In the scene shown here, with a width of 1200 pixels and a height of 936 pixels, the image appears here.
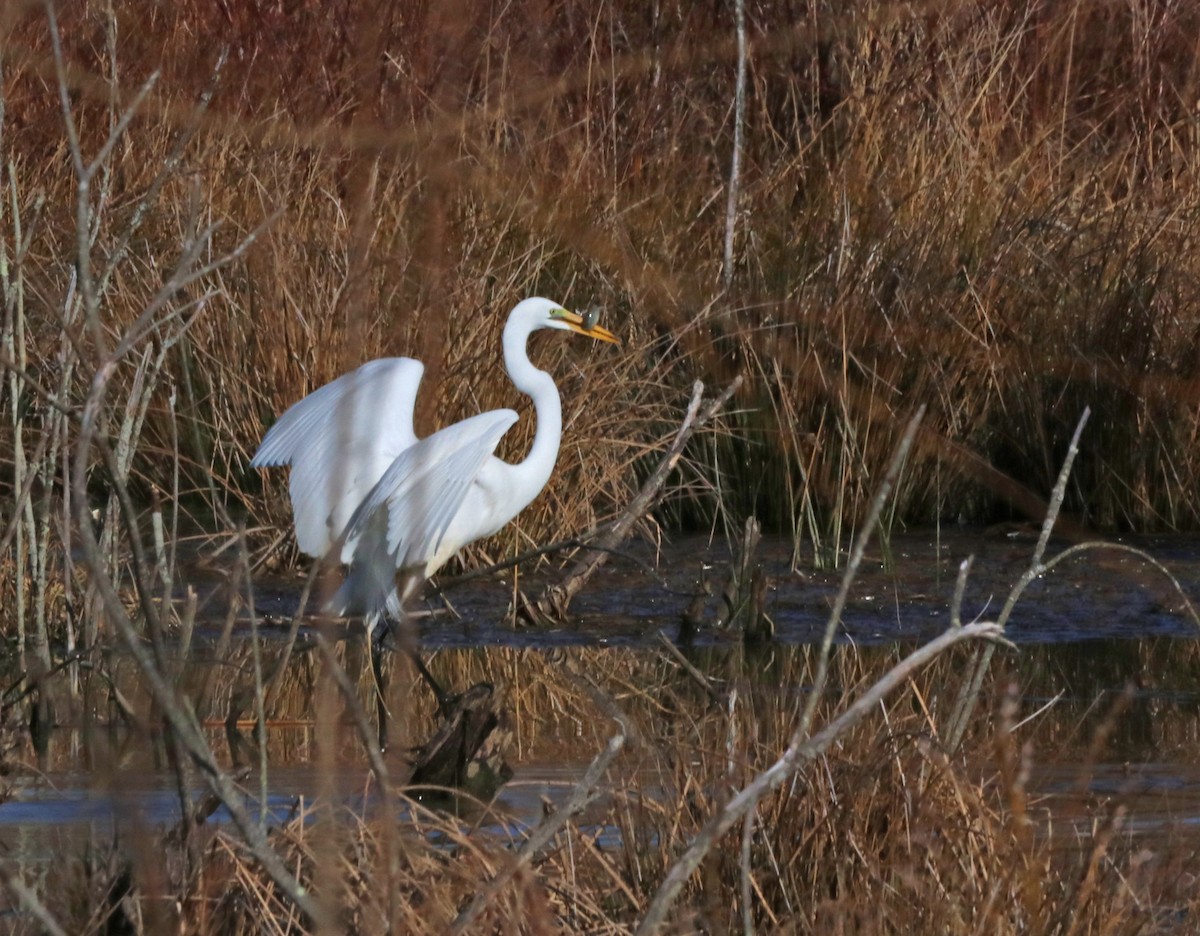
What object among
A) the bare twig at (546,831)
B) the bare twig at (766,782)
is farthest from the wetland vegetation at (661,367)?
the bare twig at (766,782)

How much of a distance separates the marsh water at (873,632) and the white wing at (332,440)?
14.7 inches

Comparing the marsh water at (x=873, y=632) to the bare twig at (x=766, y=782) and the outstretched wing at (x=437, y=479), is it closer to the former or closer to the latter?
the outstretched wing at (x=437, y=479)

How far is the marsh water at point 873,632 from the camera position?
4199mm

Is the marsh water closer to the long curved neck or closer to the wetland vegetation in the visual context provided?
the wetland vegetation

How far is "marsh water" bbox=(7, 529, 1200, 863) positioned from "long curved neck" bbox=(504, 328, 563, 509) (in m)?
0.42

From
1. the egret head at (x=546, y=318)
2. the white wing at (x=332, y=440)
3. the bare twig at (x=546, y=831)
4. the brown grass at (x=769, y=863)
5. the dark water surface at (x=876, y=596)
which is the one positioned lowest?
the dark water surface at (x=876, y=596)

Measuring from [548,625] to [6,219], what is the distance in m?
2.29

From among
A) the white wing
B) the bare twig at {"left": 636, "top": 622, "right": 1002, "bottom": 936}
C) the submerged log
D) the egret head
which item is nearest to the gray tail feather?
the white wing

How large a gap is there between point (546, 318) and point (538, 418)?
0.31 metres

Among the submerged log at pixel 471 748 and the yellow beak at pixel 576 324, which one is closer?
the submerged log at pixel 471 748

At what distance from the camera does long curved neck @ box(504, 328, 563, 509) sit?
19.6 feet

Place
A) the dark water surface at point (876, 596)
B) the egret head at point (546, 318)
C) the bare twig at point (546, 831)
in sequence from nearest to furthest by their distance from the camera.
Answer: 1. the bare twig at point (546, 831)
2. the egret head at point (546, 318)
3. the dark water surface at point (876, 596)

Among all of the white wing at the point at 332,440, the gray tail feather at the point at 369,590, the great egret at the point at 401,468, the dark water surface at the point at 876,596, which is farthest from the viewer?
the dark water surface at the point at 876,596

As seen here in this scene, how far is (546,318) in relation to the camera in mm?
6184
